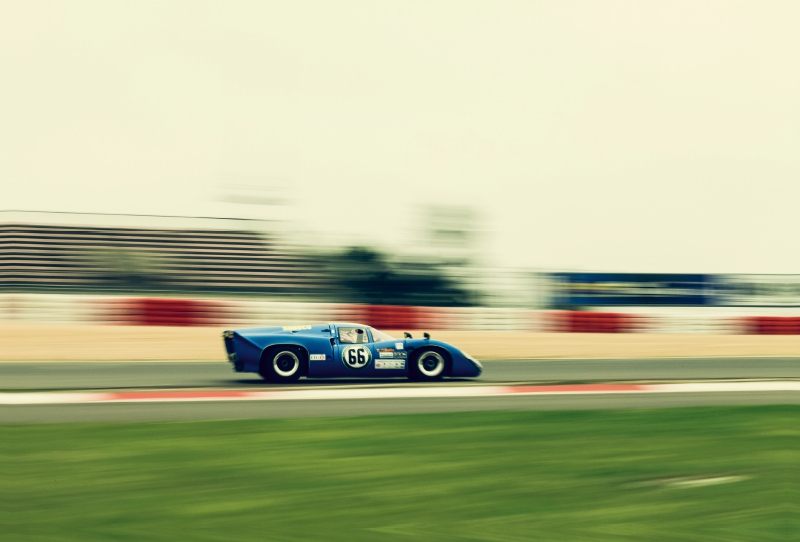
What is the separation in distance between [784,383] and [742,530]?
895 centimetres

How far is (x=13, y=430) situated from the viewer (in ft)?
24.8

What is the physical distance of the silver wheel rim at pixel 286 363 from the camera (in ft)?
37.6

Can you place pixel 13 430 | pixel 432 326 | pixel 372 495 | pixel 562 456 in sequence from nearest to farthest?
pixel 372 495
pixel 562 456
pixel 13 430
pixel 432 326

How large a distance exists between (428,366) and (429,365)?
0.02m

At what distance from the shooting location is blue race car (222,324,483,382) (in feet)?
37.1

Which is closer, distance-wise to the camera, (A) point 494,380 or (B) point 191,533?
(B) point 191,533

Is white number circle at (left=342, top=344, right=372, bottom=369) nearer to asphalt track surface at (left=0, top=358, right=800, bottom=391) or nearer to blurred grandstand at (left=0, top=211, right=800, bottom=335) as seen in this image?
asphalt track surface at (left=0, top=358, right=800, bottom=391)

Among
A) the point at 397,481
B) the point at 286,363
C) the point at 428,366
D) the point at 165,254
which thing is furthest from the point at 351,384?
the point at 165,254

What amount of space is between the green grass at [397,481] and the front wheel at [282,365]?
131 inches

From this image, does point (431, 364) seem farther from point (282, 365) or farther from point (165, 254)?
point (165, 254)

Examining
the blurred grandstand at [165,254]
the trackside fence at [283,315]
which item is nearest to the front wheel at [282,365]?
the trackside fence at [283,315]

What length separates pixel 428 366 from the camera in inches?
468

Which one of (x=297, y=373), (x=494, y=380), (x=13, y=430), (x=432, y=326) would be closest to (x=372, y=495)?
(x=13, y=430)

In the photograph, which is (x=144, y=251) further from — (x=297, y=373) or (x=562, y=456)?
(x=562, y=456)
